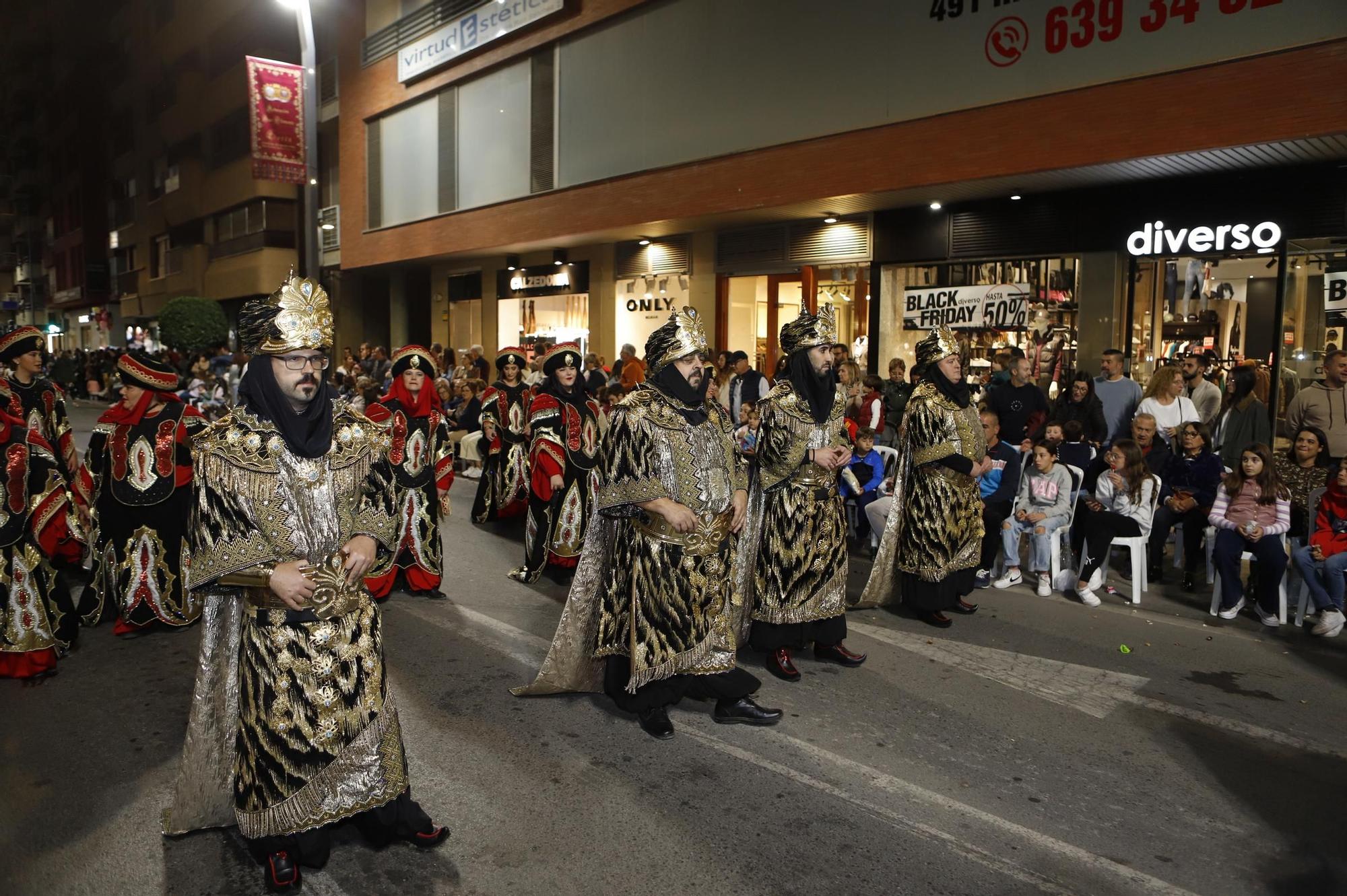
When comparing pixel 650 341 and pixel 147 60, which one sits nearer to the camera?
pixel 650 341

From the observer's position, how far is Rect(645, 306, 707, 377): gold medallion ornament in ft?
15.3

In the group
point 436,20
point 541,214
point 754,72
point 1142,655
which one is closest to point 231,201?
point 436,20

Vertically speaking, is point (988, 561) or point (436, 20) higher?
point (436, 20)

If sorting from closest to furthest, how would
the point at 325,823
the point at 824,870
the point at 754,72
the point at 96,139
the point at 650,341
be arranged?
1. the point at 325,823
2. the point at 824,870
3. the point at 650,341
4. the point at 754,72
5. the point at 96,139

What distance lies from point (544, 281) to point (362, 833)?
63.4ft

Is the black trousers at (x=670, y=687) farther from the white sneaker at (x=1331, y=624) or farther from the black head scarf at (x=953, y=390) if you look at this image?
the white sneaker at (x=1331, y=624)

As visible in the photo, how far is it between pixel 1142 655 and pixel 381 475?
207 inches

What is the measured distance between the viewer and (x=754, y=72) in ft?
49.3

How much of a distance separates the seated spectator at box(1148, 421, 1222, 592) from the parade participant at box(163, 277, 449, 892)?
7211mm

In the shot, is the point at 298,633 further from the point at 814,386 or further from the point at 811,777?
the point at 814,386

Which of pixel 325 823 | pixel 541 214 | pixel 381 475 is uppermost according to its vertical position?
pixel 541 214

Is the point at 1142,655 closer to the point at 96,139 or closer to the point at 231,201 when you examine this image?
the point at 231,201

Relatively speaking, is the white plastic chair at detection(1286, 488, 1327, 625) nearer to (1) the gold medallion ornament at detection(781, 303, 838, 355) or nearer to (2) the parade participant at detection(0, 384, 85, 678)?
(1) the gold medallion ornament at detection(781, 303, 838, 355)

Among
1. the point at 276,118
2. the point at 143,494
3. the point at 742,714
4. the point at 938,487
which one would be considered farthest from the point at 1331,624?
the point at 276,118
